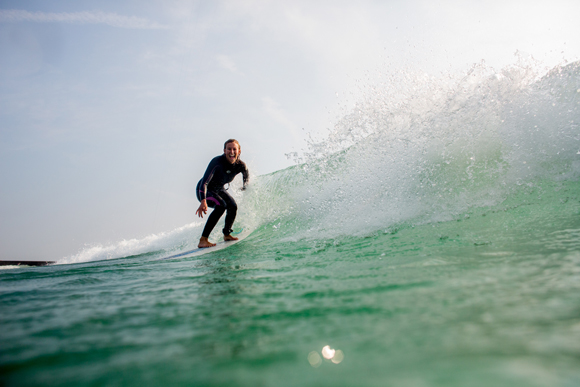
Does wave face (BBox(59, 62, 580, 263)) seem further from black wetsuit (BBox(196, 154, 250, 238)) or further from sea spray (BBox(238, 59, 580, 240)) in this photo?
black wetsuit (BBox(196, 154, 250, 238))

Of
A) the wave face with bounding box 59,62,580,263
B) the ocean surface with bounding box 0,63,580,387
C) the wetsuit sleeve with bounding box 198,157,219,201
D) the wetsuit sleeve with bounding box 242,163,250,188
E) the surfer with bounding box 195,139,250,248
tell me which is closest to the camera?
the ocean surface with bounding box 0,63,580,387

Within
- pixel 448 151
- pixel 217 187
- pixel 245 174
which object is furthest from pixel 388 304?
pixel 245 174

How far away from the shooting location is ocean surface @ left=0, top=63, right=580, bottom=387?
31.3 inches

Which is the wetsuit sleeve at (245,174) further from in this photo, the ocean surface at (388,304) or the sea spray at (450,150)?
the ocean surface at (388,304)

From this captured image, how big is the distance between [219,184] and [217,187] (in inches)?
2.5

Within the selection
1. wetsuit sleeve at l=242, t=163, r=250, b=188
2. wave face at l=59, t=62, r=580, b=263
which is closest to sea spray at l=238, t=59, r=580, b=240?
wave face at l=59, t=62, r=580, b=263

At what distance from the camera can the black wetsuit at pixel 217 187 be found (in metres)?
5.61

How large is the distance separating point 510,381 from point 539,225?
9.15ft

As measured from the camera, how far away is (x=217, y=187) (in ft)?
19.0

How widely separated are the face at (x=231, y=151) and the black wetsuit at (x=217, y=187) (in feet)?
0.31

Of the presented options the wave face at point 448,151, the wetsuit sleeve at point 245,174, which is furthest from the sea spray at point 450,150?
the wetsuit sleeve at point 245,174

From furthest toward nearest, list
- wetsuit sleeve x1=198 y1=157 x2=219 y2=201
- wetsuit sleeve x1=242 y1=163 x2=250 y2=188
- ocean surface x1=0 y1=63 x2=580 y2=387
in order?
1. wetsuit sleeve x1=242 y1=163 x2=250 y2=188
2. wetsuit sleeve x1=198 y1=157 x2=219 y2=201
3. ocean surface x1=0 y1=63 x2=580 y2=387

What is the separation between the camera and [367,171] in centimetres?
527

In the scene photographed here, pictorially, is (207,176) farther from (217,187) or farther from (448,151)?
(448,151)
